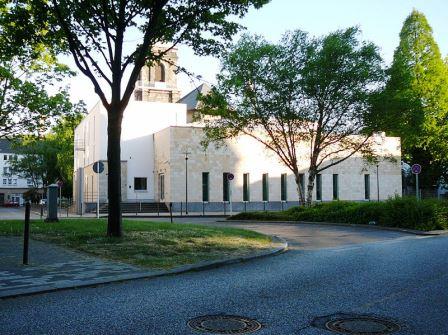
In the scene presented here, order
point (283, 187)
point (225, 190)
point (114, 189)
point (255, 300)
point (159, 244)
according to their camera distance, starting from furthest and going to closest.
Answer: point (283, 187)
point (225, 190)
point (114, 189)
point (159, 244)
point (255, 300)

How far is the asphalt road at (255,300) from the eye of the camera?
5035 millimetres

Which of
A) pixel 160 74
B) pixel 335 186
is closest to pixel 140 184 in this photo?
pixel 335 186

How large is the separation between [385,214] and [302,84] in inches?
370

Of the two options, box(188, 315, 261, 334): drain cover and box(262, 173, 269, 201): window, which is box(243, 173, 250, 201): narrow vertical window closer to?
box(262, 173, 269, 201): window

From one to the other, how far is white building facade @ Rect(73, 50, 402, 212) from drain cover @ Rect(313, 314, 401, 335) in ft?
120

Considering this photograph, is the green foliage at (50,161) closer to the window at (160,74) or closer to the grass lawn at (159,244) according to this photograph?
the window at (160,74)

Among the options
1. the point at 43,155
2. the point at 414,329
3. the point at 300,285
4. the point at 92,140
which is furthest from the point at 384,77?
the point at 43,155

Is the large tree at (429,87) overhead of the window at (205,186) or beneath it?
overhead

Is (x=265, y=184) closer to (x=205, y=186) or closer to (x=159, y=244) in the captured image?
(x=205, y=186)

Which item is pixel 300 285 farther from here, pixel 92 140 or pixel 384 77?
pixel 92 140

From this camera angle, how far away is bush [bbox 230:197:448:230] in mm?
18859

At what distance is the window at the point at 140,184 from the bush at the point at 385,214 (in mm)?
24635

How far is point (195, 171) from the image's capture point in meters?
46.2

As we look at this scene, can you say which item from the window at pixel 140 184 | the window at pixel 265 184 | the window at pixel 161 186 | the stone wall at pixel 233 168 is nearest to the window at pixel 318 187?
the stone wall at pixel 233 168
